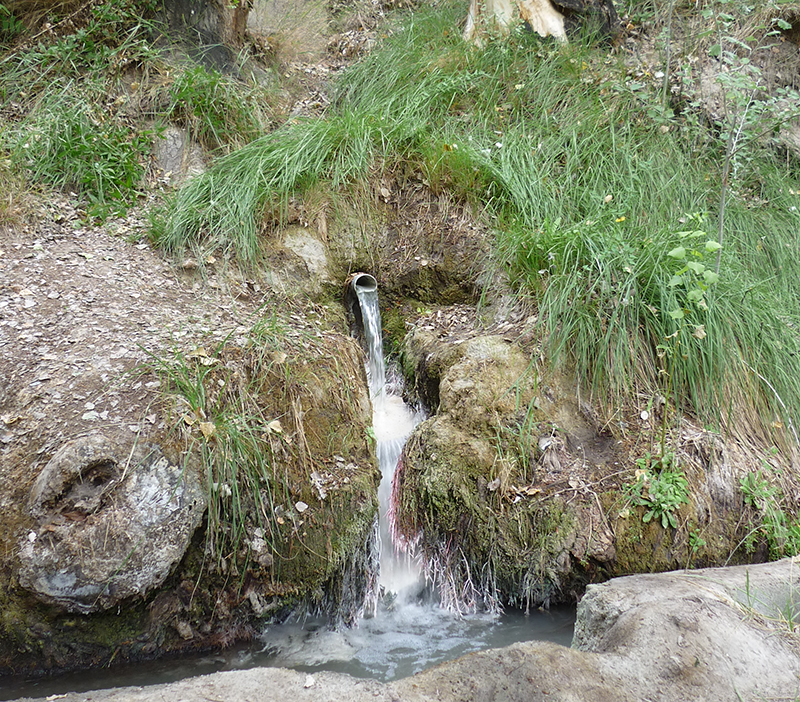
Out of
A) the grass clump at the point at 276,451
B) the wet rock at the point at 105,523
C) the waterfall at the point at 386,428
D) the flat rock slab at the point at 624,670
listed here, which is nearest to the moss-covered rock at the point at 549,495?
the waterfall at the point at 386,428

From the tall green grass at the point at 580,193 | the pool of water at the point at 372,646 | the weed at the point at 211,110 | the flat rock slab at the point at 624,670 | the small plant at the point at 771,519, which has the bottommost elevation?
the pool of water at the point at 372,646

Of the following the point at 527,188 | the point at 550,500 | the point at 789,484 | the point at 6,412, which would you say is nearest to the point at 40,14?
the point at 6,412

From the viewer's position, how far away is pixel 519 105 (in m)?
5.71

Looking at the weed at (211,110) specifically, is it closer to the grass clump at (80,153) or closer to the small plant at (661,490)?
the grass clump at (80,153)

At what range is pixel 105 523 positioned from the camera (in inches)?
109

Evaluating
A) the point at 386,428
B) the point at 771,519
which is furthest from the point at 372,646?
the point at 771,519

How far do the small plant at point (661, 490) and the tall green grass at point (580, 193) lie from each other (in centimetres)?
44

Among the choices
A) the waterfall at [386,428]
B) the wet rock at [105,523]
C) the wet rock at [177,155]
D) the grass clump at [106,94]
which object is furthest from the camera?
the wet rock at [177,155]

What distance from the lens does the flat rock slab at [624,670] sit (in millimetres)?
2053

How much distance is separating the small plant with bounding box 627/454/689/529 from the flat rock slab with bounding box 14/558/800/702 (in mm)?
735

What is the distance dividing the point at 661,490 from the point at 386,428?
1802 mm

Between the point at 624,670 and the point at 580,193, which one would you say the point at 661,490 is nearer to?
the point at 624,670

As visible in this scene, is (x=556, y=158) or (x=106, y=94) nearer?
(x=556, y=158)

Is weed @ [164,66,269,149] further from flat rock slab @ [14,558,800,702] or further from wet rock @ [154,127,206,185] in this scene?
flat rock slab @ [14,558,800,702]
